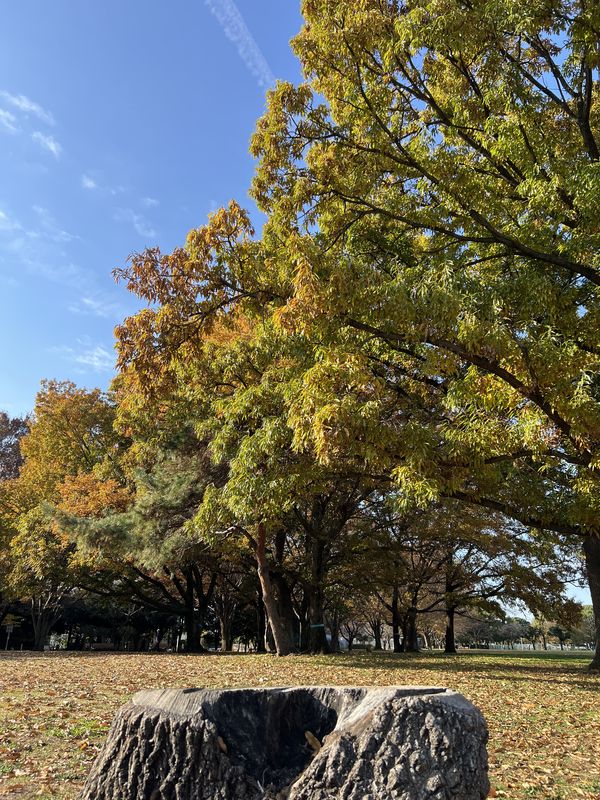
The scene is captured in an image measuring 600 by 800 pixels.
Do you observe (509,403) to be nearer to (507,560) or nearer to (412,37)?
(412,37)

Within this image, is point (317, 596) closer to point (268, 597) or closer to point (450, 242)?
point (268, 597)

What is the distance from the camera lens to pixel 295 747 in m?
3.27

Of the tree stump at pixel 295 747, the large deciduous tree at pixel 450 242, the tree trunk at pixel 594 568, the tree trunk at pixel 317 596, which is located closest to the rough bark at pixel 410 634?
the tree trunk at pixel 317 596

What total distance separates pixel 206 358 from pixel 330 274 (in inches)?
306

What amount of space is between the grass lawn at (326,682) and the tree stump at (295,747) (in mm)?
1114

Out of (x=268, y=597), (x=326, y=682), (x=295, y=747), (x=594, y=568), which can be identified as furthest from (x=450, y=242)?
(x=268, y=597)

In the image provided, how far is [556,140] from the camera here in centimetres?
806

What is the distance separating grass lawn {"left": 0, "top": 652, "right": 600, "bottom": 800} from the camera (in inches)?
166

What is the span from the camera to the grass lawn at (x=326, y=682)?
423 centimetres

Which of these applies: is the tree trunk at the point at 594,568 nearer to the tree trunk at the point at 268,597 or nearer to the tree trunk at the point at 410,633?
the tree trunk at the point at 268,597

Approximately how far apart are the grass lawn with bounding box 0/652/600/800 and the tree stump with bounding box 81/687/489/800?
1.11 metres

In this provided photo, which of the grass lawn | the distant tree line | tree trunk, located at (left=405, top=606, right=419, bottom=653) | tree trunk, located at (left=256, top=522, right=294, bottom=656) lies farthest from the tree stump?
tree trunk, located at (left=405, top=606, right=419, bottom=653)

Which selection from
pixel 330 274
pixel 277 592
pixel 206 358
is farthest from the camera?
pixel 277 592

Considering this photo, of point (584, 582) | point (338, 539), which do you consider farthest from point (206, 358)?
point (584, 582)
